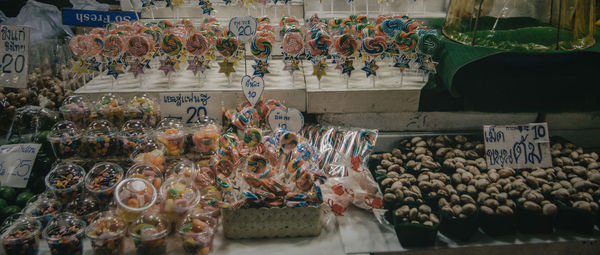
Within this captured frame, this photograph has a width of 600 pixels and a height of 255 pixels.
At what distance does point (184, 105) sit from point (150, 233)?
878mm

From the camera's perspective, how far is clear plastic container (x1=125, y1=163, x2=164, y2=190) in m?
1.72

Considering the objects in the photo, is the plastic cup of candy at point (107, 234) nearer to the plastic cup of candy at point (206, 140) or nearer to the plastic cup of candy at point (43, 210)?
the plastic cup of candy at point (43, 210)

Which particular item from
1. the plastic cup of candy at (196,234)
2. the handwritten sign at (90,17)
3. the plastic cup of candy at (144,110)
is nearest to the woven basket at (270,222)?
the plastic cup of candy at (196,234)

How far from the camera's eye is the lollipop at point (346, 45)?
2203mm

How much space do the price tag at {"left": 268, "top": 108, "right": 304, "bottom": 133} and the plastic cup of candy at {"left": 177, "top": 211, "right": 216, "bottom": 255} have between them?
0.66 metres

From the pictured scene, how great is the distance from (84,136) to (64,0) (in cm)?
267

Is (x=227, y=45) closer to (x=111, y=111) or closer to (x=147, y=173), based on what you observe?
(x=111, y=111)

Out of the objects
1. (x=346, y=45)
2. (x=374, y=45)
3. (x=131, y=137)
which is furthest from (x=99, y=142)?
(x=374, y=45)

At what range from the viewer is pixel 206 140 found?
6.38ft

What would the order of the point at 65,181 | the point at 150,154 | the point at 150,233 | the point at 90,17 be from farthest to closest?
the point at 90,17 < the point at 150,154 < the point at 65,181 < the point at 150,233

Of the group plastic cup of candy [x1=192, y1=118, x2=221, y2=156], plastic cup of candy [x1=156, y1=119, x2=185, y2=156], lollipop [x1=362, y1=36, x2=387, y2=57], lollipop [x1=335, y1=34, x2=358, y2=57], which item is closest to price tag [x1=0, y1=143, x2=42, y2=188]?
plastic cup of candy [x1=156, y1=119, x2=185, y2=156]

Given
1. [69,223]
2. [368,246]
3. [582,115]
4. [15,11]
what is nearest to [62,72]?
[69,223]

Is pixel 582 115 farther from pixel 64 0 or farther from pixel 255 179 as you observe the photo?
pixel 64 0

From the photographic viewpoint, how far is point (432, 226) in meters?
1.55
